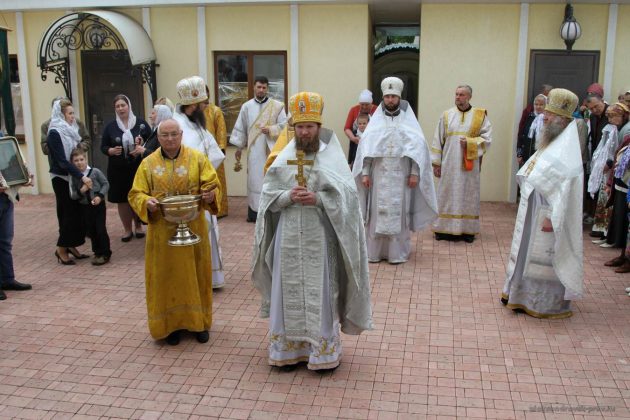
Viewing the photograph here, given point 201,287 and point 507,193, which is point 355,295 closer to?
point 201,287

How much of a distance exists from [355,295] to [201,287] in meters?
1.41

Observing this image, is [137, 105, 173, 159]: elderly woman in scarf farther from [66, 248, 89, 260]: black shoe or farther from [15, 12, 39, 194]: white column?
[15, 12, 39, 194]: white column

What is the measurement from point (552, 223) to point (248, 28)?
6.94m

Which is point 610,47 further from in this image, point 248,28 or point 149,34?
point 149,34

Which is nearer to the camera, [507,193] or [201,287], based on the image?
[201,287]

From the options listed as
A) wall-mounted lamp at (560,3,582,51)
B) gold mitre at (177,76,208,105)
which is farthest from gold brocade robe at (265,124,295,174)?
wall-mounted lamp at (560,3,582,51)

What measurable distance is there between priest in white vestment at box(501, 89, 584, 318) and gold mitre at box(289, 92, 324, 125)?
2.24m

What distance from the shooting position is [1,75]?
638 centimetres

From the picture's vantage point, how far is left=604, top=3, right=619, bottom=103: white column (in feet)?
33.2

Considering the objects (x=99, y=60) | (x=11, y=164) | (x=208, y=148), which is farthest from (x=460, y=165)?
(x=99, y=60)

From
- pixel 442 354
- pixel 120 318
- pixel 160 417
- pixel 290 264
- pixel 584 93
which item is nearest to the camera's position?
pixel 160 417

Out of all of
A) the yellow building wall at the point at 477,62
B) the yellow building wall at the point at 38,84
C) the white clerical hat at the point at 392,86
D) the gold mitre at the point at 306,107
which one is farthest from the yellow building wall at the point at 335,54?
the gold mitre at the point at 306,107

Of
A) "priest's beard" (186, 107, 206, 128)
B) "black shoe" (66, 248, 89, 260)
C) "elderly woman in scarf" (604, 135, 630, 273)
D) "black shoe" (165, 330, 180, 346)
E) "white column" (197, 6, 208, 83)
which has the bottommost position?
"black shoe" (165, 330, 180, 346)

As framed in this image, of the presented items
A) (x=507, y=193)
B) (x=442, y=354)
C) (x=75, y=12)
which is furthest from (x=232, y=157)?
(x=442, y=354)
